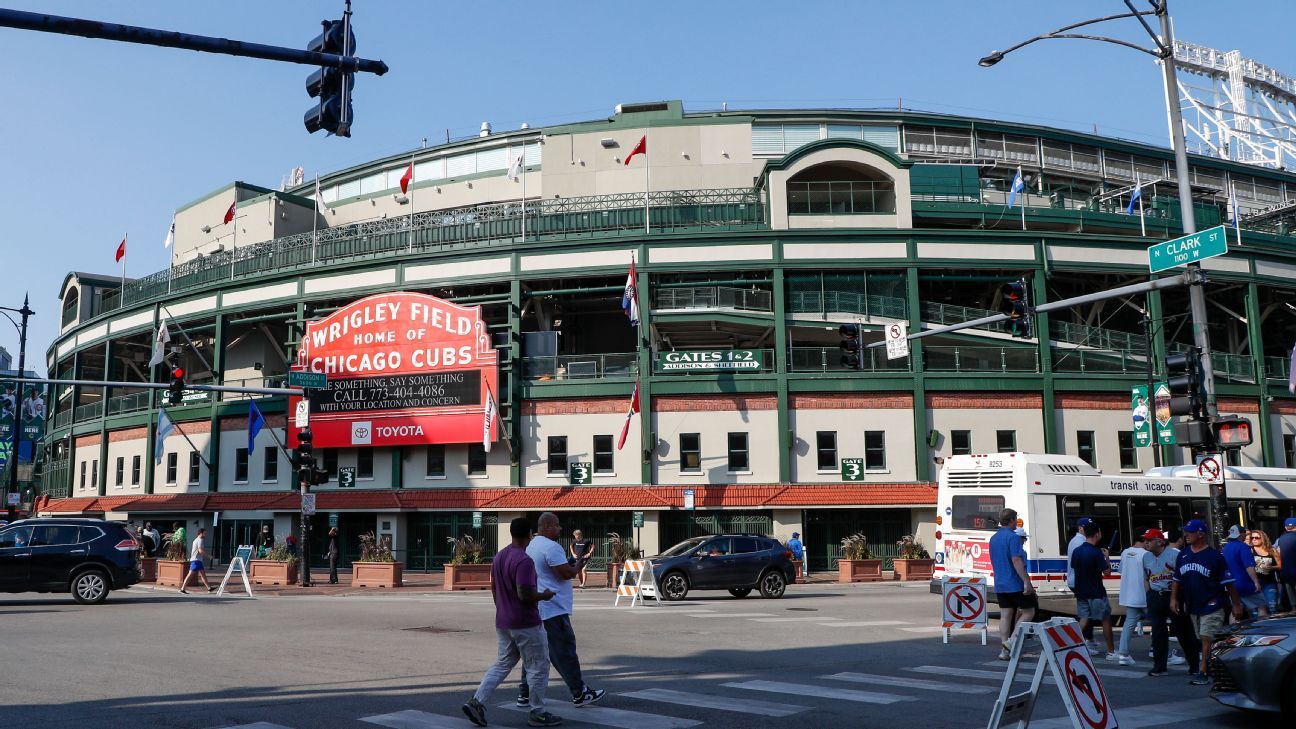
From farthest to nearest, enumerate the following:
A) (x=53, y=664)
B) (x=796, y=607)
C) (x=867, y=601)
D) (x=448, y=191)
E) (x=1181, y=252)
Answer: (x=448, y=191), (x=867, y=601), (x=796, y=607), (x=1181, y=252), (x=53, y=664)

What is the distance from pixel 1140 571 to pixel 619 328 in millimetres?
33195

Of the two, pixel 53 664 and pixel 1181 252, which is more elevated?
pixel 1181 252

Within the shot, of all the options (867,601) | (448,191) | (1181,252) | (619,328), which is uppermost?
(448,191)

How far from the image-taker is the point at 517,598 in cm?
920

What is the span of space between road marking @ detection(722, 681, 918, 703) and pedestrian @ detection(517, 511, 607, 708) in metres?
1.97

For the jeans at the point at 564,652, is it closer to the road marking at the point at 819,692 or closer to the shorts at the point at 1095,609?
the road marking at the point at 819,692

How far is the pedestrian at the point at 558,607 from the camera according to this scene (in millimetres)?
10031

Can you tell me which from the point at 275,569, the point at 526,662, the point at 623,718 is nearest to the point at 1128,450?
the point at 275,569

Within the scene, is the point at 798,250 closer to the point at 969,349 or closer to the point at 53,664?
the point at 969,349

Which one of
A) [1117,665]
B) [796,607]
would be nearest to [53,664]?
[1117,665]

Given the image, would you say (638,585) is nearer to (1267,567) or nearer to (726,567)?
(726,567)

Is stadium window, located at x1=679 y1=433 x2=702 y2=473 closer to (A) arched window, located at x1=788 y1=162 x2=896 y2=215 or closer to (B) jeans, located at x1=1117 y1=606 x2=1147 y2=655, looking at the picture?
(A) arched window, located at x1=788 y1=162 x2=896 y2=215

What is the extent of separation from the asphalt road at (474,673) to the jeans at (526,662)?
1.42 feet

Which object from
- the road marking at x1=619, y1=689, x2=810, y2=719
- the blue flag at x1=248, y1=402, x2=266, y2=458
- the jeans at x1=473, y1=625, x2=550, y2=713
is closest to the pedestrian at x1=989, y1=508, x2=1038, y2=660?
the road marking at x1=619, y1=689, x2=810, y2=719
